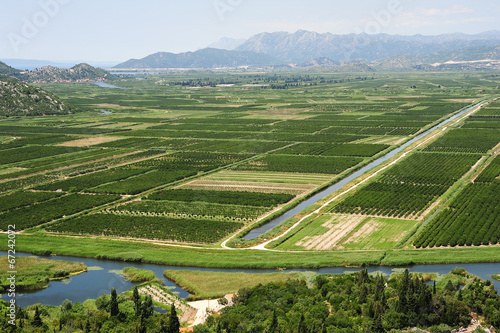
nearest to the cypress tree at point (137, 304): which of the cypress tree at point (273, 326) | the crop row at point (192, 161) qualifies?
the cypress tree at point (273, 326)

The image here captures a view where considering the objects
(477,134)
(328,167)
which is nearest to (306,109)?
(477,134)

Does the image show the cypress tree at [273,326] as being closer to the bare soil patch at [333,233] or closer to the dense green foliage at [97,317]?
the dense green foliage at [97,317]

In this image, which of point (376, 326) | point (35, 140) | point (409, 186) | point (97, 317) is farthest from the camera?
point (35, 140)

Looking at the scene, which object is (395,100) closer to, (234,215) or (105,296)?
(234,215)

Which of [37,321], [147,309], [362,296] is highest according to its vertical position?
[37,321]

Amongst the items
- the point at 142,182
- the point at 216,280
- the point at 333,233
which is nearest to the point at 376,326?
the point at 216,280

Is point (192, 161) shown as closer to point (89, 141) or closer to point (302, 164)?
point (302, 164)
